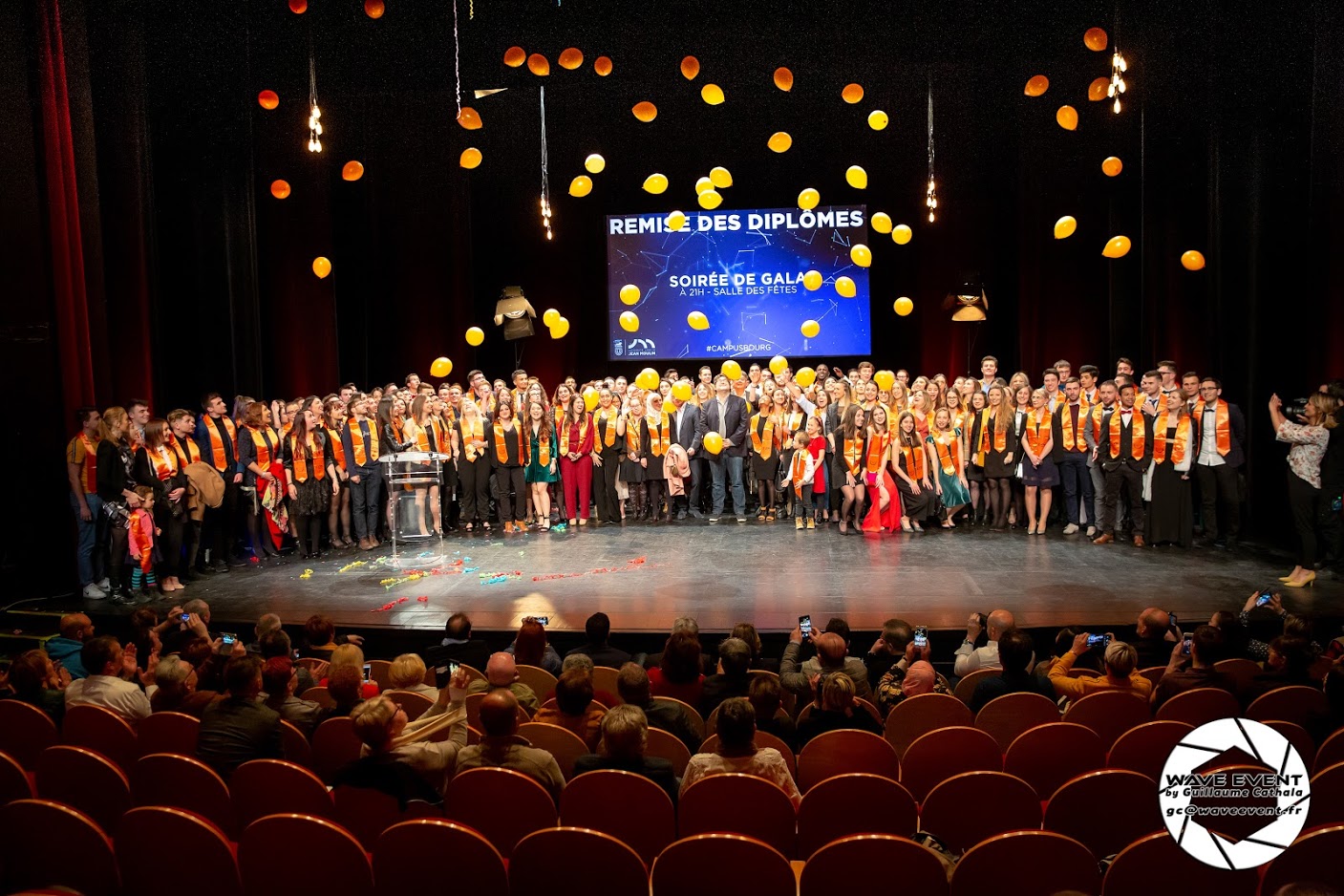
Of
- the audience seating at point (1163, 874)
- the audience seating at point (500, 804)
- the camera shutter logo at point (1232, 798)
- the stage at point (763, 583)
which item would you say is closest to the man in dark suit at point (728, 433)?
the stage at point (763, 583)

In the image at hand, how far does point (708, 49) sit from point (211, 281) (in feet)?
19.7

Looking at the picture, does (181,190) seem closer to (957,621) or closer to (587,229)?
(587,229)

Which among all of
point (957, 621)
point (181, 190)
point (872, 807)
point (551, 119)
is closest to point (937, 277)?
point (551, 119)

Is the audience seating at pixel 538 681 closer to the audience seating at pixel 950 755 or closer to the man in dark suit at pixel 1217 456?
the audience seating at pixel 950 755

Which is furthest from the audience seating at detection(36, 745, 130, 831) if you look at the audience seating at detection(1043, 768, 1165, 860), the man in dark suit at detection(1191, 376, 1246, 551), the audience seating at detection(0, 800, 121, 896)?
the man in dark suit at detection(1191, 376, 1246, 551)

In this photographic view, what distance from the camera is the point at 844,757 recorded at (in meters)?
3.37

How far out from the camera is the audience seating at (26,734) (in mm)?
3688

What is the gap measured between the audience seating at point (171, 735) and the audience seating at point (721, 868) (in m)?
2.24

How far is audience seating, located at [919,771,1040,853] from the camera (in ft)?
9.14

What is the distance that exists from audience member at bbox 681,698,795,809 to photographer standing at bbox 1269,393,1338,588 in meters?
5.66

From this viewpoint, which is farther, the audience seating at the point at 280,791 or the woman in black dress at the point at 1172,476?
the woman in black dress at the point at 1172,476

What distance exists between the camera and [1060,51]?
10938mm

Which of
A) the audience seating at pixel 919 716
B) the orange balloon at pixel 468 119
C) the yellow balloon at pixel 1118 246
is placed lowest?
the audience seating at pixel 919 716

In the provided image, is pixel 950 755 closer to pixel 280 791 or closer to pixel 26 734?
pixel 280 791
